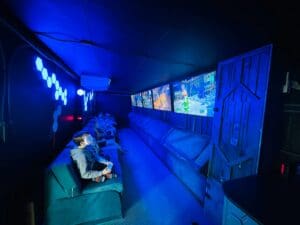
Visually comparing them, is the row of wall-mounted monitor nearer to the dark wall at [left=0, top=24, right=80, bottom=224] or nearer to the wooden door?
the wooden door

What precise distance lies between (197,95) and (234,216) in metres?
2.50

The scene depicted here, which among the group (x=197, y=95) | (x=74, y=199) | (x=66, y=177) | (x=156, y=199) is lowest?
(x=156, y=199)

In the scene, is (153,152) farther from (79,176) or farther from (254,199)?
(254,199)

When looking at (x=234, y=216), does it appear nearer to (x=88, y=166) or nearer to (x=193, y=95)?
(x=88, y=166)

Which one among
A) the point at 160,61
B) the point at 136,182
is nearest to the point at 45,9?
the point at 160,61

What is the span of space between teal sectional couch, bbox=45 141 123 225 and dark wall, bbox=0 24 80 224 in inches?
7.6

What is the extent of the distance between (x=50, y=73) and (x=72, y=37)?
1427mm

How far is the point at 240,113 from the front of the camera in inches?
79.4

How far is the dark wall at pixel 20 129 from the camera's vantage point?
1.59 m

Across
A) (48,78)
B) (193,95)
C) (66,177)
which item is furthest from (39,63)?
(193,95)

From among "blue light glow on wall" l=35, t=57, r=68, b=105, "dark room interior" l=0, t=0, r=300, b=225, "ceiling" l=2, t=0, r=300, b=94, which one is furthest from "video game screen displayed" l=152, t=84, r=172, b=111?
"blue light glow on wall" l=35, t=57, r=68, b=105

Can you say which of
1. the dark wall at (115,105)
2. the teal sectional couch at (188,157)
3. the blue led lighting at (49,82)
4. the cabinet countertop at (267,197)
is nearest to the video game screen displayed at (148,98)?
the teal sectional couch at (188,157)

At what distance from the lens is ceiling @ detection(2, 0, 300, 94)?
1.11m

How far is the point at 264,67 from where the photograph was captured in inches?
67.8
